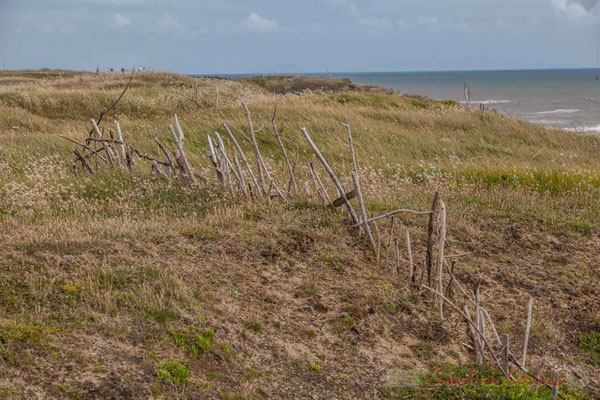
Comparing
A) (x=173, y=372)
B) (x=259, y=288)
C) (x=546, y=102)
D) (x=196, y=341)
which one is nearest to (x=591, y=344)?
(x=259, y=288)

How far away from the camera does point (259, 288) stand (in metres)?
5.61

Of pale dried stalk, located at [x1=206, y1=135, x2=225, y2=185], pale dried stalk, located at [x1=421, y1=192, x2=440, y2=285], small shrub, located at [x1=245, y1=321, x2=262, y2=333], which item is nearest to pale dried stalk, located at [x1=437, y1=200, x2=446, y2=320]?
pale dried stalk, located at [x1=421, y1=192, x2=440, y2=285]

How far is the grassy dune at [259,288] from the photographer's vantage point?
4.21m

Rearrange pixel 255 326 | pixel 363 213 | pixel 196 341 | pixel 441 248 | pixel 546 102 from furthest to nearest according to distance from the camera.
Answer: pixel 546 102
pixel 363 213
pixel 441 248
pixel 255 326
pixel 196 341

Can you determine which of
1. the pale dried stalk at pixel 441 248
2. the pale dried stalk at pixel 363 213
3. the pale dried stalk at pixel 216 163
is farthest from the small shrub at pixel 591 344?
the pale dried stalk at pixel 216 163

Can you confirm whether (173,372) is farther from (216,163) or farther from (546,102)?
(546,102)

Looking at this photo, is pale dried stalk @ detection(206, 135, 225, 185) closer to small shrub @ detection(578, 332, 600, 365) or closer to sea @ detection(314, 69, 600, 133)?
small shrub @ detection(578, 332, 600, 365)

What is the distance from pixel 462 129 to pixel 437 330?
1320cm

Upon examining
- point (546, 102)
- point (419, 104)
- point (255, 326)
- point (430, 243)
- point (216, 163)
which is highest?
point (419, 104)

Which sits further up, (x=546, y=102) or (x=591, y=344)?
(x=546, y=102)

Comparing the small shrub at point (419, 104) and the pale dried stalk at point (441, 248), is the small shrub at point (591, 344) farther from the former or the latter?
the small shrub at point (419, 104)

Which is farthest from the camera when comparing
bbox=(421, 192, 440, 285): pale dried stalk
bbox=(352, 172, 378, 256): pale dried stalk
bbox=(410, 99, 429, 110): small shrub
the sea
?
the sea

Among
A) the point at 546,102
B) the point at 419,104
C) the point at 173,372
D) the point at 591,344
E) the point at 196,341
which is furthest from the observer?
the point at 546,102

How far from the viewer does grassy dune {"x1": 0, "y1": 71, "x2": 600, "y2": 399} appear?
166 inches
